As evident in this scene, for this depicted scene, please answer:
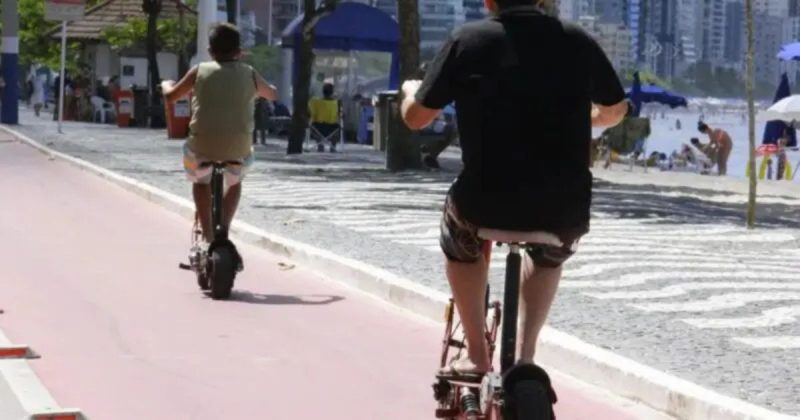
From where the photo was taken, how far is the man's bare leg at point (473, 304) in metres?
6.34

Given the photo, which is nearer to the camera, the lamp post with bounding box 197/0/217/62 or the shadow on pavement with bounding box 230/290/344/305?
the shadow on pavement with bounding box 230/290/344/305

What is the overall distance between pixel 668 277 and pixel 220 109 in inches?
140

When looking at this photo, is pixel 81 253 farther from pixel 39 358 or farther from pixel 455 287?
pixel 455 287

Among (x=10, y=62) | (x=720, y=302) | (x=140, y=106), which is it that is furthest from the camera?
(x=140, y=106)

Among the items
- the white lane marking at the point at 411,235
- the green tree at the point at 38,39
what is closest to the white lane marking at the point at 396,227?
the white lane marking at the point at 411,235

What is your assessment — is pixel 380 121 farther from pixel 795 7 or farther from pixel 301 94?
pixel 795 7

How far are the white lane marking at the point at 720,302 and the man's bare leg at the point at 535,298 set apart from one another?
17.9 feet

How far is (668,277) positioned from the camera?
13.6 metres

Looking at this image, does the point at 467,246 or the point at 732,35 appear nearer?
the point at 467,246

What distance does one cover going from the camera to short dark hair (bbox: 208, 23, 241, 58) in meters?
12.3

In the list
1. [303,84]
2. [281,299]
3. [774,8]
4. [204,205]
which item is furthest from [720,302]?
[774,8]

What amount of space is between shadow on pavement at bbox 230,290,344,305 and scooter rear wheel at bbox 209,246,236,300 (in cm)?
20

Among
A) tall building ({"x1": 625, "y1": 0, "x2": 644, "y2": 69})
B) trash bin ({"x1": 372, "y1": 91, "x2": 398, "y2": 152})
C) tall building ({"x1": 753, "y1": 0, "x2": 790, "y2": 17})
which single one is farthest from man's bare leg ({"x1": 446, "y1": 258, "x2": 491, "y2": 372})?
tall building ({"x1": 625, "y1": 0, "x2": 644, "y2": 69})

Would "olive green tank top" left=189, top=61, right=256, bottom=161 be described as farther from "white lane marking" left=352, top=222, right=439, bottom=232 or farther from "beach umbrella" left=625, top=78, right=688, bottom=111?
"beach umbrella" left=625, top=78, right=688, bottom=111
